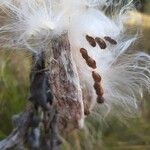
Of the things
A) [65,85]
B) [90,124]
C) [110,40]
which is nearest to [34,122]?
[65,85]

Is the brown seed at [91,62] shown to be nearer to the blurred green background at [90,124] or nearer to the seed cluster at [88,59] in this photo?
the seed cluster at [88,59]

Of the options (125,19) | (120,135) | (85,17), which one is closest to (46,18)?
(85,17)

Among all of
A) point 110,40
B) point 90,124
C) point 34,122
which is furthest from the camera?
point 90,124

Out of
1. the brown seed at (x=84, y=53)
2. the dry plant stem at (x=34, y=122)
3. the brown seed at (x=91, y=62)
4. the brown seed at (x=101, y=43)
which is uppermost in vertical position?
the brown seed at (x=101, y=43)

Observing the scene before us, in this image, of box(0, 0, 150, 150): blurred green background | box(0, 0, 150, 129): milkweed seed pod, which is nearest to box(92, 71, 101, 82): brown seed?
box(0, 0, 150, 129): milkweed seed pod

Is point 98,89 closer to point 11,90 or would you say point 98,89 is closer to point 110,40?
point 110,40

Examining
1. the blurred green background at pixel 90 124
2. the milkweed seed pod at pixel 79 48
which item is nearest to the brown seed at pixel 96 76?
the milkweed seed pod at pixel 79 48
